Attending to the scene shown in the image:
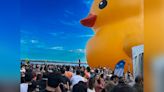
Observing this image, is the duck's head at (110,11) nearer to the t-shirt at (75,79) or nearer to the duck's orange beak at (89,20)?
the duck's orange beak at (89,20)

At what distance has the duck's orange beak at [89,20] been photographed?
108 inches

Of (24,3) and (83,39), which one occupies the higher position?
(24,3)

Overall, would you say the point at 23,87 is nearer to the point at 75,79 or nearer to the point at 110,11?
the point at 75,79

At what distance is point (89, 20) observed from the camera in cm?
278

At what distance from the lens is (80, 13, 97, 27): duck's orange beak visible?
2.75 meters

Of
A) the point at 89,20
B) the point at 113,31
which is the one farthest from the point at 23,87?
the point at 113,31

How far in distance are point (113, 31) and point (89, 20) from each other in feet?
0.70

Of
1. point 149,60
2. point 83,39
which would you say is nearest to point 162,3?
point 149,60

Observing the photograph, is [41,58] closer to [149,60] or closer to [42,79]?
[42,79]

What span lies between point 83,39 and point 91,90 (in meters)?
0.38

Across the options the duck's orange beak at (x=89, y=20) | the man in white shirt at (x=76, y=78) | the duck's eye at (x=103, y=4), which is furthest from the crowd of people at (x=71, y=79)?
the duck's eye at (x=103, y=4)

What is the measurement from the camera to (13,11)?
2.65 m

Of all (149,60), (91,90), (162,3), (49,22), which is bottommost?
(91,90)

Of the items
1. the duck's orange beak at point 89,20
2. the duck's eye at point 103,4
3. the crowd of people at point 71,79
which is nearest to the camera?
the crowd of people at point 71,79
